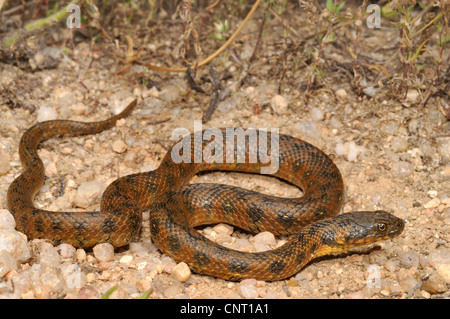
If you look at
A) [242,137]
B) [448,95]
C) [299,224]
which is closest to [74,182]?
[242,137]

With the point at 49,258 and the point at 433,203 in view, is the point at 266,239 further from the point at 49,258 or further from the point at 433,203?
the point at 49,258

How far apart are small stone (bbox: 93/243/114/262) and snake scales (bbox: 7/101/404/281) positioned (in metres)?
0.13

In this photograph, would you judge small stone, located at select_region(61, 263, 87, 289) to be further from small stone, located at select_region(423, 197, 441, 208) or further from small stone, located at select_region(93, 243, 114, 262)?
small stone, located at select_region(423, 197, 441, 208)

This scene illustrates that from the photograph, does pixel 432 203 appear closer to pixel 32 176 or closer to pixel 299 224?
pixel 299 224

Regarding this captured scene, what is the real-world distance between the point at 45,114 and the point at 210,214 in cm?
273

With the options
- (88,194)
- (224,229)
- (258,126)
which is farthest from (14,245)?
(258,126)

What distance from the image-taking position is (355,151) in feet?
22.0

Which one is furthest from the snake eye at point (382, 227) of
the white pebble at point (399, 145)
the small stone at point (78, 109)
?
the small stone at point (78, 109)

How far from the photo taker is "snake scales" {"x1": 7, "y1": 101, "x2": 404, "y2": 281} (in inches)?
208

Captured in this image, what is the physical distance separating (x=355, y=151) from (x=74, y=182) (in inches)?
139

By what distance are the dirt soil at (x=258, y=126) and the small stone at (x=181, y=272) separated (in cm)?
6

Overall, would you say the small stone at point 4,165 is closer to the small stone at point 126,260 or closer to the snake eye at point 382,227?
the small stone at point 126,260

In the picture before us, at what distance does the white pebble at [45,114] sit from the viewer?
7.01 m

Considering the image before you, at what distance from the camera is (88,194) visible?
6.01m
